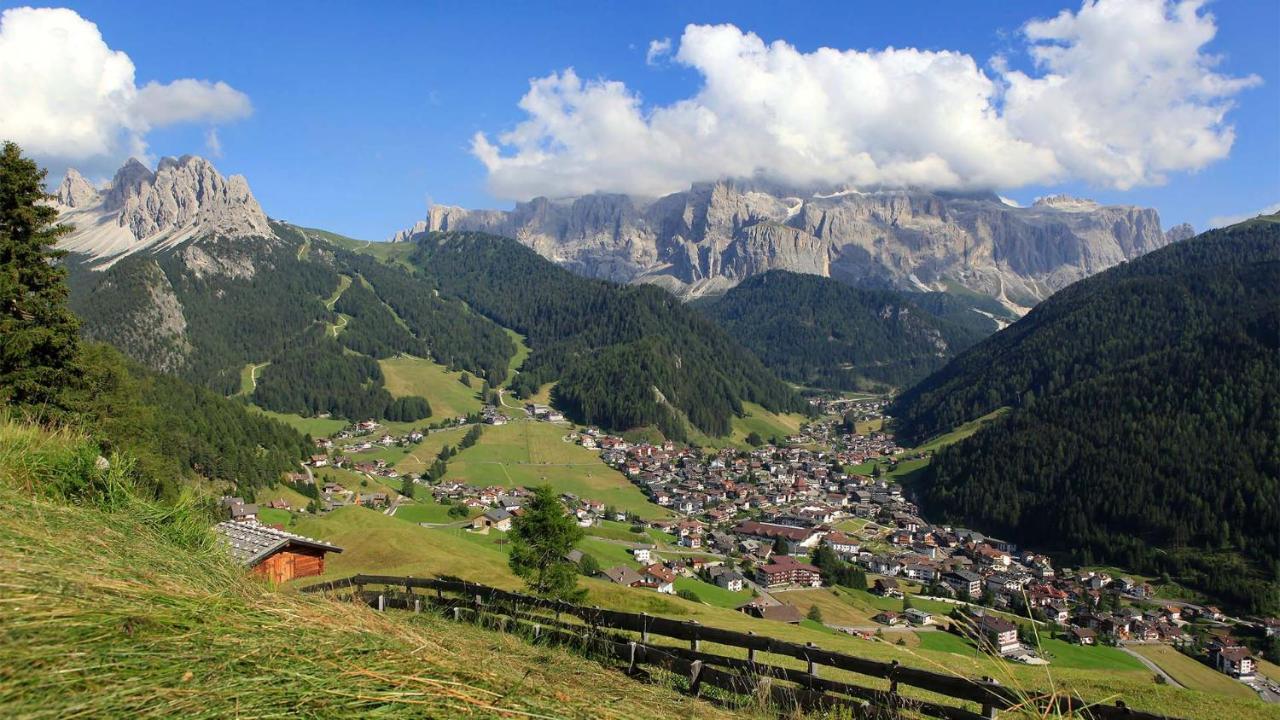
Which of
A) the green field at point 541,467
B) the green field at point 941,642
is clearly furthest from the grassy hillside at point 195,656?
the green field at point 541,467

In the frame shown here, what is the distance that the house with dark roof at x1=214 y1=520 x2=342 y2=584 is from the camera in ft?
73.1

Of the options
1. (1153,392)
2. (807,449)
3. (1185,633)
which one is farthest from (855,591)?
(807,449)

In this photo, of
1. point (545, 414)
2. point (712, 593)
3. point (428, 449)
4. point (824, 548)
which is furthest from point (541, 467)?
point (712, 593)

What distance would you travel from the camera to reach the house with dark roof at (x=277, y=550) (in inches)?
877

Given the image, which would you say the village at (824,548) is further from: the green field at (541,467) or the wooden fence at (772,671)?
the wooden fence at (772,671)

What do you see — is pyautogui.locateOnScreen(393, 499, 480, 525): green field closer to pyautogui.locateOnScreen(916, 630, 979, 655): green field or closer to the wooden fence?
pyautogui.locateOnScreen(916, 630, 979, 655): green field

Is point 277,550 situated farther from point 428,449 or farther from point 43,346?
point 428,449

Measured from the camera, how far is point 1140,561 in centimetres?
9712

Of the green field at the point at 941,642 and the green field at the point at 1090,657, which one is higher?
the green field at the point at 941,642

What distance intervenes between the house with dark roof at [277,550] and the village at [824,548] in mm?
23303

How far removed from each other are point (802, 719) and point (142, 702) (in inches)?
321

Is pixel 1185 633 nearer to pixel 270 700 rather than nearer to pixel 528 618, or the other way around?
pixel 528 618

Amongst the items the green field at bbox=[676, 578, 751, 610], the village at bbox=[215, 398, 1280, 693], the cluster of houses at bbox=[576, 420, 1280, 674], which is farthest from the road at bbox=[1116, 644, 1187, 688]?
the green field at bbox=[676, 578, 751, 610]

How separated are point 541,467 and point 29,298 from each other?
401 ft
